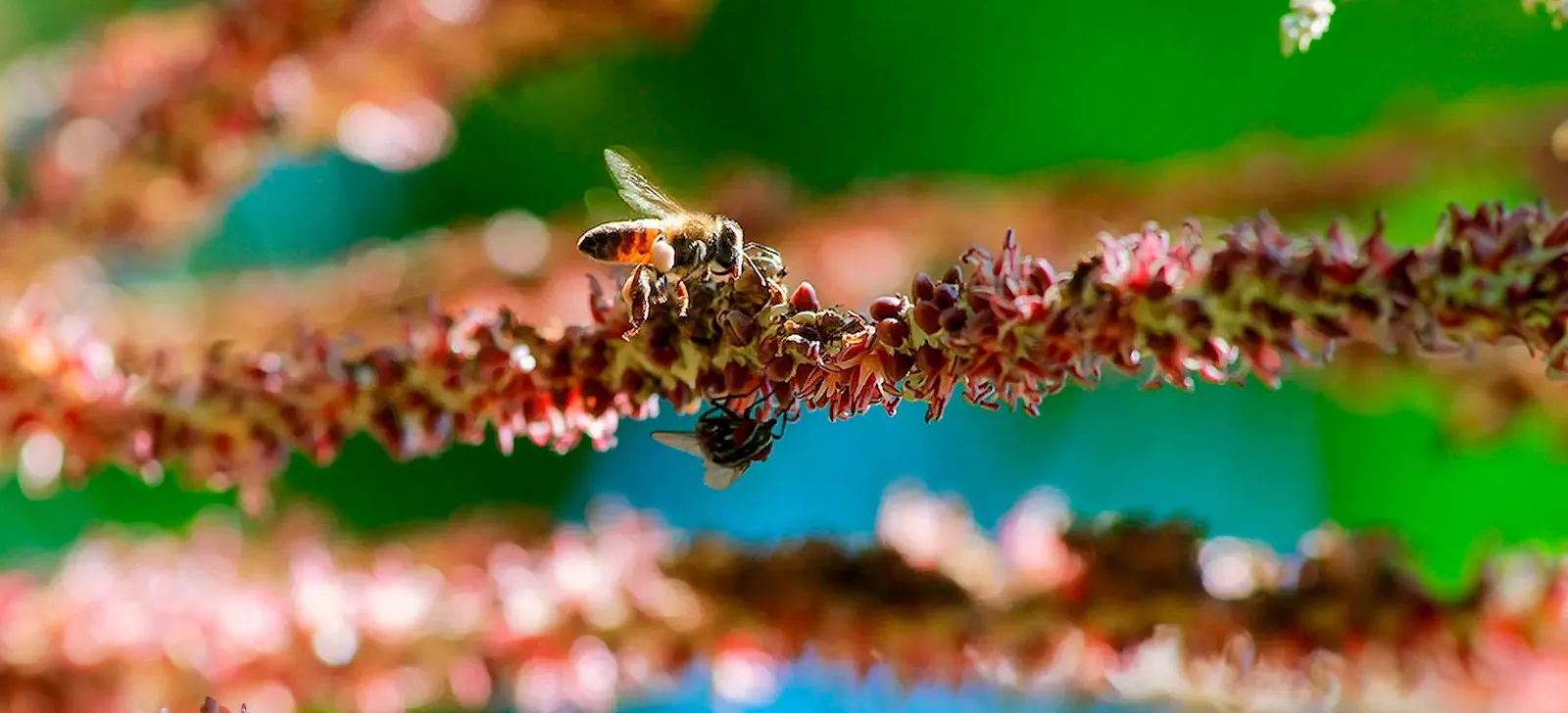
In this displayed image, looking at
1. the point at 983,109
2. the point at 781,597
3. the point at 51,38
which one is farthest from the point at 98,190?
the point at 983,109

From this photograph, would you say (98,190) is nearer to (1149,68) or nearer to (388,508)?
(388,508)

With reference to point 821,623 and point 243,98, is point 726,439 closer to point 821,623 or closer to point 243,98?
point 821,623

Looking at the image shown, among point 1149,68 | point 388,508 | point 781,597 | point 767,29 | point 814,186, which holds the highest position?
point 1149,68

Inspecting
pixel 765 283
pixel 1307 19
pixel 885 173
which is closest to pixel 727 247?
pixel 765 283

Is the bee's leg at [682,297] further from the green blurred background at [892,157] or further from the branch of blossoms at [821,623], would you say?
the green blurred background at [892,157]

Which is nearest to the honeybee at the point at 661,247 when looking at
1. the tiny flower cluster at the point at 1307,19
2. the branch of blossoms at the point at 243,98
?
the tiny flower cluster at the point at 1307,19

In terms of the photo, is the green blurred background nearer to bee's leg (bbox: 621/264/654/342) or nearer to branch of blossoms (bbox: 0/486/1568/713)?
branch of blossoms (bbox: 0/486/1568/713)
